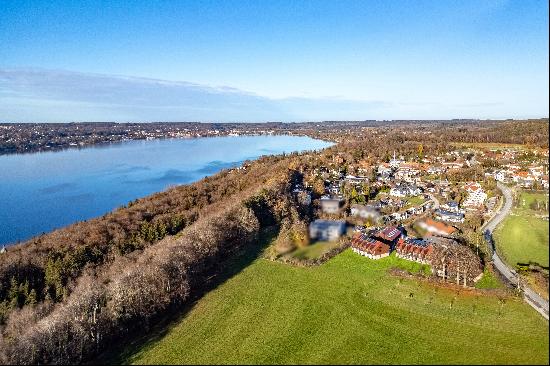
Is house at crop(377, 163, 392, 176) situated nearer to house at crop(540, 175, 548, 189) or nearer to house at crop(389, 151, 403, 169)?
house at crop(389, 151, 403, 169)

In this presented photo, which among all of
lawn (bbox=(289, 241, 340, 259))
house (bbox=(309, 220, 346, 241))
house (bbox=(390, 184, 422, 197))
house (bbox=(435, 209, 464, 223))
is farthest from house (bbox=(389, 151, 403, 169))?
lawn (bbox=(289, 241, 340, 259))

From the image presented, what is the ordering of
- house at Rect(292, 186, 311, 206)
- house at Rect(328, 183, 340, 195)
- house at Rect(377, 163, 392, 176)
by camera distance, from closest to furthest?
house at Rect(292, 186, 311, 206)
house at Rect(328, 183, 340, 195)
house at Rect(377, 163, 392, 176)

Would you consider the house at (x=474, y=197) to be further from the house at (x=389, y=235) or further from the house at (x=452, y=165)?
the house at (x=452, y=165)

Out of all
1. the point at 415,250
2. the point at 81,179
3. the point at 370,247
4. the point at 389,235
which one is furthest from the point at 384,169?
the point at 81,179

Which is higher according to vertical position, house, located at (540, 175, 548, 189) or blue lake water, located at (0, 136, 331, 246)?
house, located at (540, 175, 548, 189)

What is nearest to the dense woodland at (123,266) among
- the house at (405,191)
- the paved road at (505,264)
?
the paved road at (505,264)

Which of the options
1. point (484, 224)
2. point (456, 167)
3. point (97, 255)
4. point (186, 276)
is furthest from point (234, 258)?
point (456, 167)

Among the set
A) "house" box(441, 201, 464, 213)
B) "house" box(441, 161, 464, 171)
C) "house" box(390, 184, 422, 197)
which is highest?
"house" box(441, 161, 464, 171)
